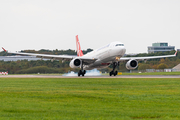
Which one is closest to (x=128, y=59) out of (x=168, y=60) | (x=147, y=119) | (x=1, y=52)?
→ (x=147, y=119)

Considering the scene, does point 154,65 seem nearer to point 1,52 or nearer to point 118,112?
point 1,52

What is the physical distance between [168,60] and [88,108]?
10946cm

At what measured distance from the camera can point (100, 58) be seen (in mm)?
57312

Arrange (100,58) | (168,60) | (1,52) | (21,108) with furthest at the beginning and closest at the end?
1. (1,52)
2. (168,60)
3. (100,58)
4. (21,108)

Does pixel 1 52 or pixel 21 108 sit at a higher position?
pixel 1 52

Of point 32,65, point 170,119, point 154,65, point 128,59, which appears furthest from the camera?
point 154,65

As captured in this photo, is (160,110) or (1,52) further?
(1,52)

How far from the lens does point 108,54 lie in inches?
2157

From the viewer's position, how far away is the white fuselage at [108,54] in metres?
53.7

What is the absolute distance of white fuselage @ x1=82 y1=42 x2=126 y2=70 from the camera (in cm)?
5369

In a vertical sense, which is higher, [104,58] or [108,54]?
[108,54]

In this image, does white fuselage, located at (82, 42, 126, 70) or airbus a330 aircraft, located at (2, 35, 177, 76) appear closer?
white fuselage, located at (82, 42, 126, 70)

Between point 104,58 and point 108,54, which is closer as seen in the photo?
point 108,54

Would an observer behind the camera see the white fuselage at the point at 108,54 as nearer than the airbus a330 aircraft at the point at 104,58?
Yes
